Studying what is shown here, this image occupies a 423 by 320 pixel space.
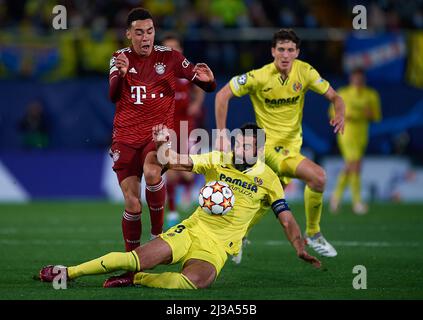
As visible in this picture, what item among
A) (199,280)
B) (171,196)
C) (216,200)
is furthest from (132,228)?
(171,196)

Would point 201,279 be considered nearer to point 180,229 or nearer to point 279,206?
point 180,229

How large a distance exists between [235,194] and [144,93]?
4.55 feet

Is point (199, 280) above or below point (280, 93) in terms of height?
below

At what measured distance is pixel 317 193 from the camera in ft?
34.0

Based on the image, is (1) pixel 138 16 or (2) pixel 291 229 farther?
(1) pixel 138 16

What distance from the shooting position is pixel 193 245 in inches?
322

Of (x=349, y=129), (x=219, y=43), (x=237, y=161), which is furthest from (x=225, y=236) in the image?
(x=219, y=43)

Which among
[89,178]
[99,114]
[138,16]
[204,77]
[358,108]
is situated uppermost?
[138,16]

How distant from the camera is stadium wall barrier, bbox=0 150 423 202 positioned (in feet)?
59.3

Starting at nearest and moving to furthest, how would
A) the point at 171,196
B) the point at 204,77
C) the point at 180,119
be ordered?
1. the point at 204,77
2. the point at 171,196
3. the point at 180,119

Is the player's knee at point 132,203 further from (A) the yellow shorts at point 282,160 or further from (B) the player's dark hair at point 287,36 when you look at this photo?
(B) the player's dark hair at point 287,36

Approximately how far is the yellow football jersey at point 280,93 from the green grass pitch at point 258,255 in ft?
4.48

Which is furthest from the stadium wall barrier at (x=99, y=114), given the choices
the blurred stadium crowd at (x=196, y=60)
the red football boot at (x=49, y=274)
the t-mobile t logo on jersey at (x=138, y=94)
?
the red football boot at (x=49, y=274)
